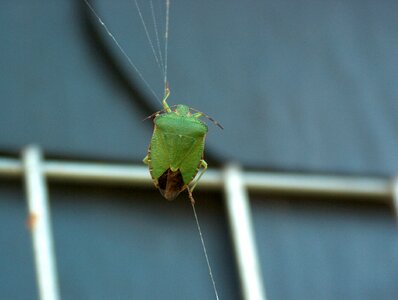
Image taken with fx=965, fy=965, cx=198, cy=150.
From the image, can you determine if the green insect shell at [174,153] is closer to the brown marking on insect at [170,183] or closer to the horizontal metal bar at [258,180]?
the brown marking on insect at [170,183]

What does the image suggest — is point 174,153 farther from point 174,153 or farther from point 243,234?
point 243,234

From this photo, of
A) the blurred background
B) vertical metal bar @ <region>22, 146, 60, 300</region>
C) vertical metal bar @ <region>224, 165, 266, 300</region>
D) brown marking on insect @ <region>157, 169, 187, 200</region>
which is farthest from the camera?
vertical metal bar @ <region>224, 165, 266, 300</region>

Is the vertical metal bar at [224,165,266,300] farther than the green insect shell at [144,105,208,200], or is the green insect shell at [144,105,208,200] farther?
the vertical metal bar at [224,165,266,300]

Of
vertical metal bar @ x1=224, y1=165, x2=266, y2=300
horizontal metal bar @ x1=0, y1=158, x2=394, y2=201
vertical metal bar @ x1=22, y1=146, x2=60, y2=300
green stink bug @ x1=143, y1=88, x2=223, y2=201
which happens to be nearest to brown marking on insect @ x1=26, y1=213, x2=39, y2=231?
vertical metal bar @ x1=22, y1=146, x2=60, y2=300

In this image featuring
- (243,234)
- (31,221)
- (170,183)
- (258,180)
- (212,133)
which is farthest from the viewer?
(258,180)

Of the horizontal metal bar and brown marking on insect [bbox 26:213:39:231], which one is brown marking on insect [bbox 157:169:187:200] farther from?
the horizontal metal bar

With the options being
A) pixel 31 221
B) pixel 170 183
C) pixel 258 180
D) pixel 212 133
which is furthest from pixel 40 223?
pixel 170 183
